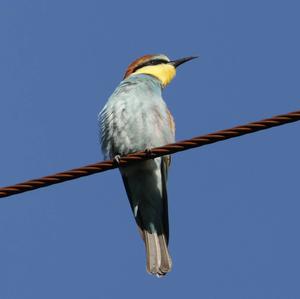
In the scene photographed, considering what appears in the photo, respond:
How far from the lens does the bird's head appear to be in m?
7.72

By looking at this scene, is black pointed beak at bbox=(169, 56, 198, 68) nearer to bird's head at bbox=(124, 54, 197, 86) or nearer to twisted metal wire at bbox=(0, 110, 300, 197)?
bird's head at bbox=(124, 54, 197, 86)

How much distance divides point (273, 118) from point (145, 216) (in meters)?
2.64

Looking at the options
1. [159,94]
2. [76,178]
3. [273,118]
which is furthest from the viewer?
[159,94]

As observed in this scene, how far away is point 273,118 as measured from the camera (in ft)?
13.9

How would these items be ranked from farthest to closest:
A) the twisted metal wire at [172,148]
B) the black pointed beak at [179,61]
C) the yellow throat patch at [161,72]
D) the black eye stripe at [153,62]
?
the black pointed beak at [179,61], the black eye stripe at [153,62], the yellow throat patch at [161,72], the twisted metal wire at [172,148]

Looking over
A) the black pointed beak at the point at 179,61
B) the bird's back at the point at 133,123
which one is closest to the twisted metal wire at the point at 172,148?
the bird's back at the point at 133,123

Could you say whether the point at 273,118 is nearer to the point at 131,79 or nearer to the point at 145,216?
the point at 145,216

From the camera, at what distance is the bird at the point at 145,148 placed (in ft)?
21.0

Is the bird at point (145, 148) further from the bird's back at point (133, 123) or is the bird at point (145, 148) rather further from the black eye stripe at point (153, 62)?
Answer: the black eye stripe at point (153, 62)

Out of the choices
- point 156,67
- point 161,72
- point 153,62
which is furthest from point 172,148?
point 153,62

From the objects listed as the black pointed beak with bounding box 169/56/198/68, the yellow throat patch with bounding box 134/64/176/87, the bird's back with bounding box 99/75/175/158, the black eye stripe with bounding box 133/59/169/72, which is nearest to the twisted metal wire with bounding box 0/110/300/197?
the bird's back with bounding box 99/75/175/158

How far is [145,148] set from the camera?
6395mm

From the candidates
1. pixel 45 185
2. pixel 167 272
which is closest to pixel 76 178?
pixel 45 185

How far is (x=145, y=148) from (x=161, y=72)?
160 cm
